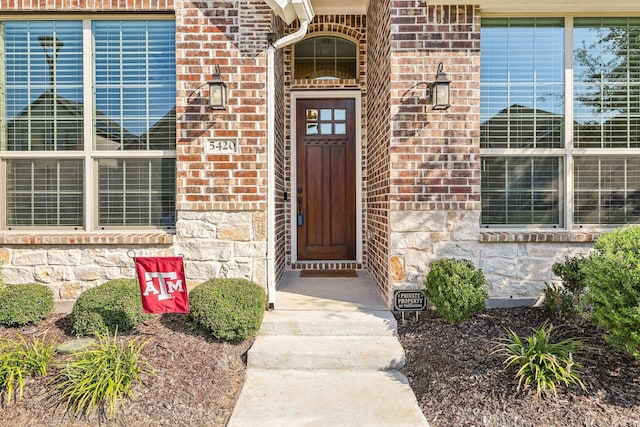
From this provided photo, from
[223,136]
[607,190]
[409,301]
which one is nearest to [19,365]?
[223,136]

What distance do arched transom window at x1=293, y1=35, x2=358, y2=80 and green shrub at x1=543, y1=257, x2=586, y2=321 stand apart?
3.42 metres

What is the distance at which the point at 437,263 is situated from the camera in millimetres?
3410

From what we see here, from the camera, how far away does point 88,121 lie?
3.79 m

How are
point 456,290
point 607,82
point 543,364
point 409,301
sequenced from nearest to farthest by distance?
point 543,364, point 456,290, point 409,301, point 607,82

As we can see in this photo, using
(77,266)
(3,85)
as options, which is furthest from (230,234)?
(3,85)

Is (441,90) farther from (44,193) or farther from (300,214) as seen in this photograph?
(44,193)

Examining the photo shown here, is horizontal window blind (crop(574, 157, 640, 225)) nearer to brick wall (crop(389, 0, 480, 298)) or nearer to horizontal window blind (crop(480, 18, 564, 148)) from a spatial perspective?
horizontal window blind (crop(480, 18, 564, 148))

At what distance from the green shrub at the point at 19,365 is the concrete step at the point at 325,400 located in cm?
132

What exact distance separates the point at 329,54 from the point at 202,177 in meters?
2.72

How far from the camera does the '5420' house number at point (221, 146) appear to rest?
3.67 metres

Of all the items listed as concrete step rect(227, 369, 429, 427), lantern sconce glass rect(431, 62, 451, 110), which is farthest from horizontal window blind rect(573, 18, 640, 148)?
concrete step rect(227, 369, 429, 427)

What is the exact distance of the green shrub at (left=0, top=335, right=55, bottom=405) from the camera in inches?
95.7

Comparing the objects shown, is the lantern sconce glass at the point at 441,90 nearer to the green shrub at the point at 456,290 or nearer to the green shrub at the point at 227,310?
the green shrub at the point at 456,290

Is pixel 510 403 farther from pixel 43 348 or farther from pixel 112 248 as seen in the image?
pixel 112 248
